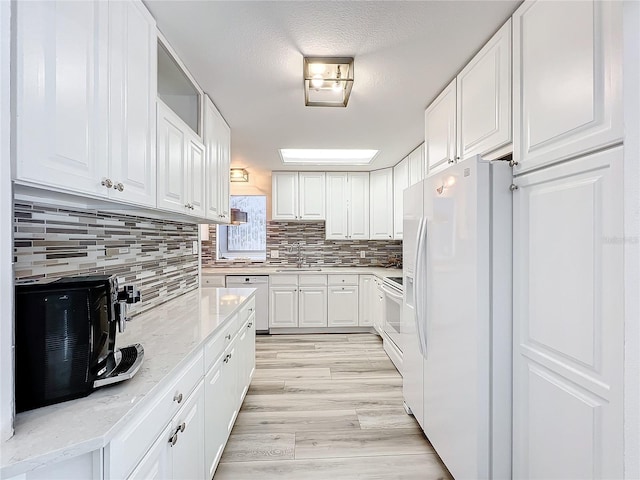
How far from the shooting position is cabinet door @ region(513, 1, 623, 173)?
933 mm

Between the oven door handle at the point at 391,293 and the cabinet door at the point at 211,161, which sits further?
the oven door handle at the point at 391,293

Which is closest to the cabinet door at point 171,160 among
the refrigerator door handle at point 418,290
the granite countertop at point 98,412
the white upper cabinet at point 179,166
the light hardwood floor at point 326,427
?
the white upper cabinet at point 179,166

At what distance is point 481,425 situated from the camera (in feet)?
4.47

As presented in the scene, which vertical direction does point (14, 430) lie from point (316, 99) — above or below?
below

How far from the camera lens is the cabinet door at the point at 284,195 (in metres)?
4.42

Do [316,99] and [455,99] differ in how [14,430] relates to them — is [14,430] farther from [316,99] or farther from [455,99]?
[455,99]

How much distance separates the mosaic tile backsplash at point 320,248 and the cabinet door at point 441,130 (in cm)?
246

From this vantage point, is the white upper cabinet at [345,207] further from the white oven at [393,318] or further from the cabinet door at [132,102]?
the cabinet door at [132,102]

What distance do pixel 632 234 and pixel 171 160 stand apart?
5.91 ft

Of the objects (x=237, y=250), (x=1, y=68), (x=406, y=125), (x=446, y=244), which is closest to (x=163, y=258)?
(x=1, y=68)

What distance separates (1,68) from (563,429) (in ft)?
6.32

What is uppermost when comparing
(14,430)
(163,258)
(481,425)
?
(163,258)

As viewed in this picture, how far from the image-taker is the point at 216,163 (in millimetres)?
2482

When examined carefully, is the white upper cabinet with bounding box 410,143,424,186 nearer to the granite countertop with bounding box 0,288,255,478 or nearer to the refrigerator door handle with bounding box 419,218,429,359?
the refrigerator door handle with bounding box 419,218,429,359
